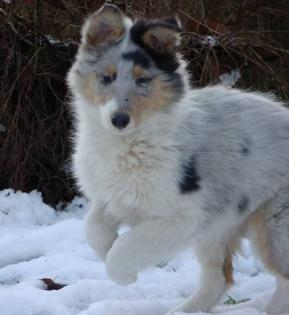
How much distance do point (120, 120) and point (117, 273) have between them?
993 millimetres

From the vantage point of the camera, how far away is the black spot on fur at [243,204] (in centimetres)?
463

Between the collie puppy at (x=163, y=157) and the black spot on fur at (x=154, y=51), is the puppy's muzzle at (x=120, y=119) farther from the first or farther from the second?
the black spot on fur at (x=154, y=51)

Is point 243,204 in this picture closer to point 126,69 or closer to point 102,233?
point 102,233

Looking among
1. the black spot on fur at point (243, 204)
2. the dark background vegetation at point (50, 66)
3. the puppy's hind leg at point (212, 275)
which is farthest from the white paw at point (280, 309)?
the dark background vegetation at point (50, 66)

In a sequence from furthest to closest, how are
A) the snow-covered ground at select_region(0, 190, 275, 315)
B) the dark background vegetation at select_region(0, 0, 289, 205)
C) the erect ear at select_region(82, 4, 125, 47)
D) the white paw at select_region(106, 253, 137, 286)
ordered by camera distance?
1. the dark background vegetation at select_region(0, 0, 289, 205)
2. the snow-covered ground at select_region(0, 190, 275, 315)
3. the erect ear at select_region(82, 4, 125, 47)
4. the white paw at select_region(106, 253, 137, 286)

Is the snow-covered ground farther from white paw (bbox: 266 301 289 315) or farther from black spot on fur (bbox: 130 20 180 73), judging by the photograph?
black spot on fur (bbox: 130 20 180 73)

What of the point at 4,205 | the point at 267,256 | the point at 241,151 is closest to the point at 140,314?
the point at 267,256

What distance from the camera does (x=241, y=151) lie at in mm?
4621

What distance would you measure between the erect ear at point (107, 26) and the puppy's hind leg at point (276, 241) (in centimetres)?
154

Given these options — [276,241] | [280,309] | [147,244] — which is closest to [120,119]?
[147,244]

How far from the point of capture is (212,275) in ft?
16.7

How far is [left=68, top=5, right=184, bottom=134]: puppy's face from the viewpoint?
4.14 m

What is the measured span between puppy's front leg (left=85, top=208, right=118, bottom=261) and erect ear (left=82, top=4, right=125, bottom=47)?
114 cm

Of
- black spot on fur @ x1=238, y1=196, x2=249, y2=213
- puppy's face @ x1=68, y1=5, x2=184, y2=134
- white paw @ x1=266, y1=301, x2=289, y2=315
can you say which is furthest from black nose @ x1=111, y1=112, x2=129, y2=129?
white paw @ x1=266, y1=301, x2=289, y2=315
